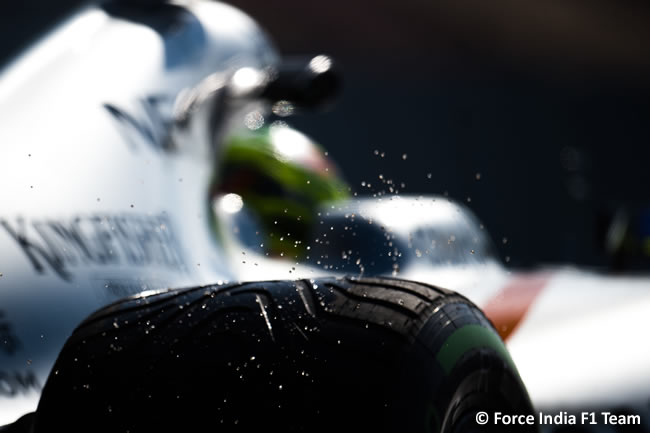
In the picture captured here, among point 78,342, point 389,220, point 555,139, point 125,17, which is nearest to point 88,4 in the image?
point 125,17

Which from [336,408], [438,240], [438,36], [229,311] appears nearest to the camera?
[336,408]

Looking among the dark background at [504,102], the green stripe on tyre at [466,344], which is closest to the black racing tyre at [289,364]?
the green stripe on tyre at [466,344]

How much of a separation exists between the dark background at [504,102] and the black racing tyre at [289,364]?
389 inches

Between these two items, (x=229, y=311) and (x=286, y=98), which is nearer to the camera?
(x=229, y=311)

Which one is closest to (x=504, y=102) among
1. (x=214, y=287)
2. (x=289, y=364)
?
(x=214, y=287)

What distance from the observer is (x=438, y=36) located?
44.8 ft

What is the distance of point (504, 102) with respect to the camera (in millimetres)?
14555

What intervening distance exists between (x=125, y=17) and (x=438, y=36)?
455 inches

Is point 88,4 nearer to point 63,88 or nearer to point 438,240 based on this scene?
point 63,88

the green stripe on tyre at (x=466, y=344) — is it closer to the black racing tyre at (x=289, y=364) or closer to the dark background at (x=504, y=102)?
the black racing tyre at (x=289, y=364)

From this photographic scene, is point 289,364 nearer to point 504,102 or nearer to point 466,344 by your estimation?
point 466,344

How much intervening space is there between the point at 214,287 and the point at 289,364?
0.74ft

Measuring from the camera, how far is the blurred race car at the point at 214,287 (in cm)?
128

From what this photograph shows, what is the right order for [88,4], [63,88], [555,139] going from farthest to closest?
1. [555,139]
2. [88,4]
3. [63,88]
